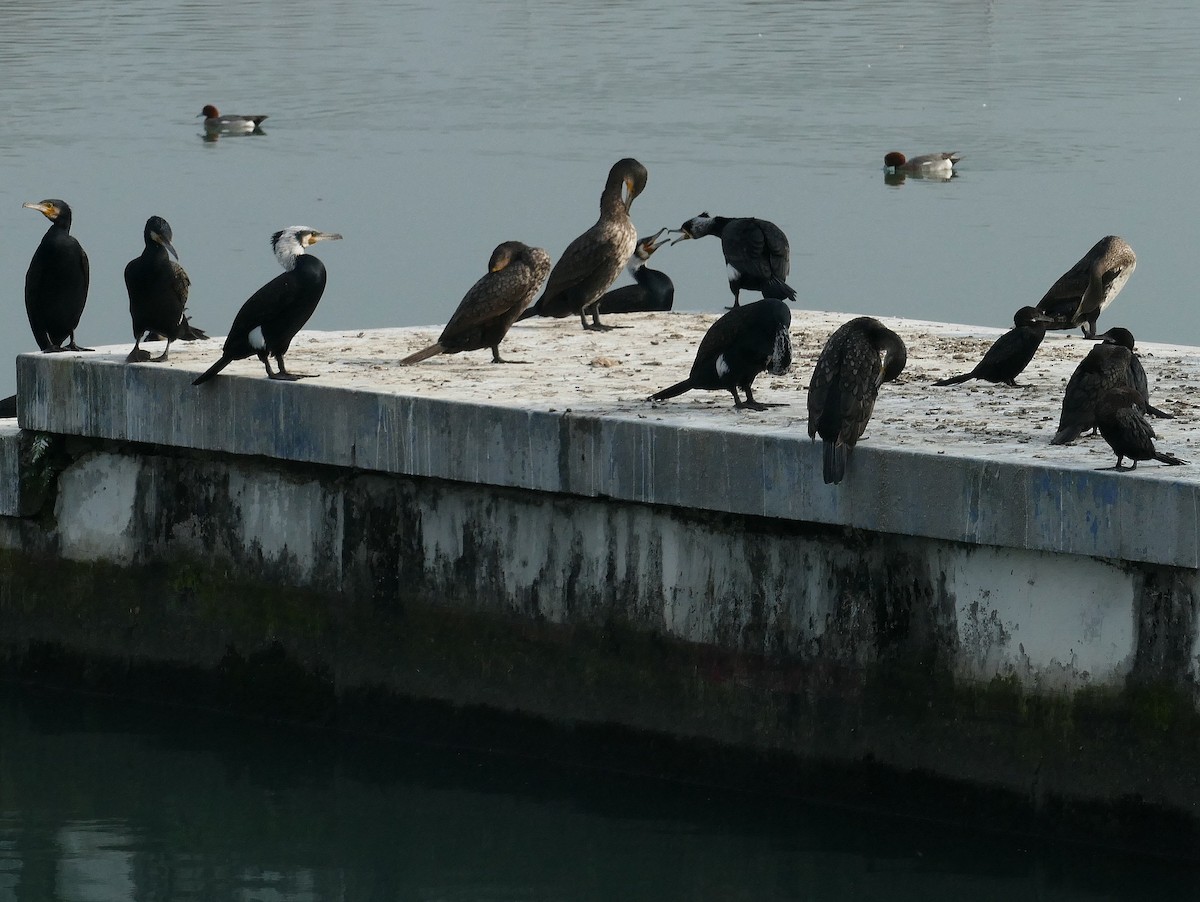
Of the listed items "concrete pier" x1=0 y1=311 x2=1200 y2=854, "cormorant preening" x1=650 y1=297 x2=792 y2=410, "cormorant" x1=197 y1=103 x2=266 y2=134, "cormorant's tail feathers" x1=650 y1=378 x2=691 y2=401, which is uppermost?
"cormorant" x1=197 y1=103 x2=266 y2=134

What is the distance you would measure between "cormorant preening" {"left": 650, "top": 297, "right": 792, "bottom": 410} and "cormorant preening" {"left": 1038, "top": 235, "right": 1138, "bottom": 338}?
9.05ft

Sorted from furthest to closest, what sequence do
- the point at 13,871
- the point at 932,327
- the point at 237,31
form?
the point at 237,31 < the point at 932,327 < the point at 13,871

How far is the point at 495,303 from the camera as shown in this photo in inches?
422

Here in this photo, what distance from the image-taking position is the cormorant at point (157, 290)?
10633mm

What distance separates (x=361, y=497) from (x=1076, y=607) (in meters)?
3.43

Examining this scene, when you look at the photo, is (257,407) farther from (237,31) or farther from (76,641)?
(237,31)

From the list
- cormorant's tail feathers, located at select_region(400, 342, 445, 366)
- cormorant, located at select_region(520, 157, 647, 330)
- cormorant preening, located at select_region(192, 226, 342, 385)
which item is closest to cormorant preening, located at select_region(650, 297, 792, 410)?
cormorant's tail feathers, located at select_region(400, 342, 445, 366)

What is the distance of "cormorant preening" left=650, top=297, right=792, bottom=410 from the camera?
30.5 feet

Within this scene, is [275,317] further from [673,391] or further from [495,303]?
[673,391]

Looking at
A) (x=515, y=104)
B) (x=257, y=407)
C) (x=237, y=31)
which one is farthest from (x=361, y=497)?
(x=237, y=31)

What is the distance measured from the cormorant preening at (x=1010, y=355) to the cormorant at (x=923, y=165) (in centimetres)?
1997

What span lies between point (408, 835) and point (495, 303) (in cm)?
283

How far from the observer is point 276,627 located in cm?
1005

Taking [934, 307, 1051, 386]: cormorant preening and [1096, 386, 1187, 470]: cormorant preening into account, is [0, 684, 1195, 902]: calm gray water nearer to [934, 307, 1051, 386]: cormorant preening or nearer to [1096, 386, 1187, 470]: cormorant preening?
[1096, 386, 1187, 470]: cormorant preening
